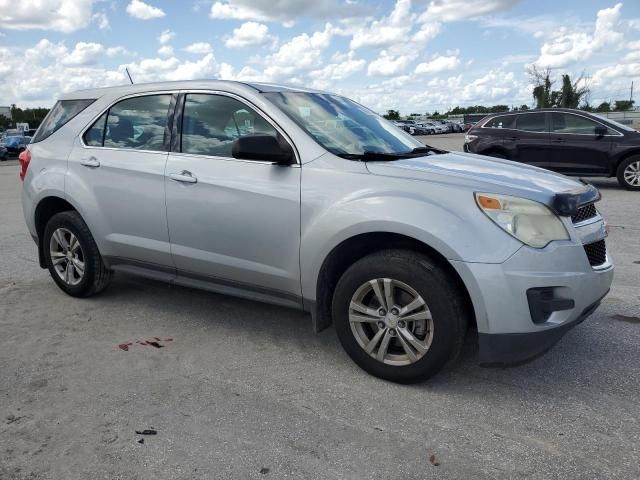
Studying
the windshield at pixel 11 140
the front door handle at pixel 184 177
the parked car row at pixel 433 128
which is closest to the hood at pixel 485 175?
the front door handle at pixel 184 177

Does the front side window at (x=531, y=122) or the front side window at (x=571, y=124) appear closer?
the front side window at (x=571, y=124)

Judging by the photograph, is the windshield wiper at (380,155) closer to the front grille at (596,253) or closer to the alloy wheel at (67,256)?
the front grille at (596,253)

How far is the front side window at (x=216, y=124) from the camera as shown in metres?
3.84

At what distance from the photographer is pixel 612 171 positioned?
36.9 feet

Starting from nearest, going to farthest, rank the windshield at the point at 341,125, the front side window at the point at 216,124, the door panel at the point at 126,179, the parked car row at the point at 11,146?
the windshield at the point at 341,125
the front side window at the point at 216,124
the door panel at the point at 126,179
the parked car row at the point at 11,146

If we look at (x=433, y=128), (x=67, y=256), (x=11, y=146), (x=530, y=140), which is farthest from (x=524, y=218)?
(x=433, y=128)

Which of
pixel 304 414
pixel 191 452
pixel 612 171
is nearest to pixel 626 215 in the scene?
pixel 612 171

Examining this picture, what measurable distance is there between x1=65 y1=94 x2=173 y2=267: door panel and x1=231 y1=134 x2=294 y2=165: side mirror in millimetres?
861

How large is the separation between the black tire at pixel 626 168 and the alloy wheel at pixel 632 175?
19mm

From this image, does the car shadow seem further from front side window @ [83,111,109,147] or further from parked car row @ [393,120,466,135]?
parked car row @ [393,120,466,135]

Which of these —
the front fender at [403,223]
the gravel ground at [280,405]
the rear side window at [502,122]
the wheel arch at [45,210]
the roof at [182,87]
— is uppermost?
the roof at [182,87]

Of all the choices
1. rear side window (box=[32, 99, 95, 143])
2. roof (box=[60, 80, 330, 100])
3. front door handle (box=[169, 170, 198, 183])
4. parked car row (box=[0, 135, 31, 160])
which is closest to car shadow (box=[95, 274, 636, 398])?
front door handle (box=[169, 170, 198, 183])

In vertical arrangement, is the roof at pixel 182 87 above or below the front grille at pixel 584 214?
above

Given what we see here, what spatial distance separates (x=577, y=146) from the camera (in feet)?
36.8
